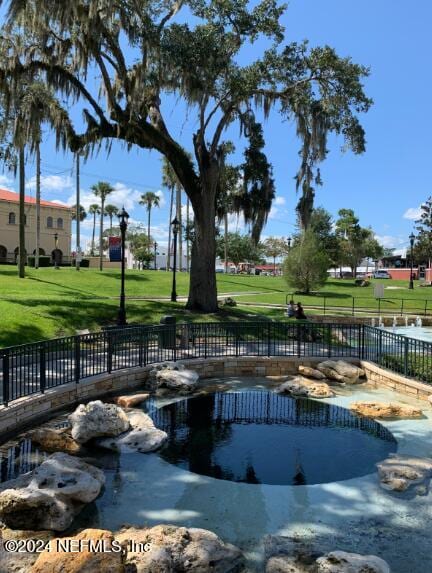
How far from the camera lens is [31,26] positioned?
15859mm

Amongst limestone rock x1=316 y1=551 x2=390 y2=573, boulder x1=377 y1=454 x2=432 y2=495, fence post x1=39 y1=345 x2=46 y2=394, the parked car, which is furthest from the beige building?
limestone rock x1=316 y1=551 x2=390 y2=573

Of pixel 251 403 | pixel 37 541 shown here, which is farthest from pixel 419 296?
pixel 37 541

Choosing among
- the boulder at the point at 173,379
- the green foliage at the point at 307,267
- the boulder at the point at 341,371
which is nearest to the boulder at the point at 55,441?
the boulder at the point at 173,379

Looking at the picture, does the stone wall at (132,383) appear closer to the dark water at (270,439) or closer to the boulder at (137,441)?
the boulder at (137,441)

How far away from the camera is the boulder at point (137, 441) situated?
316 inches

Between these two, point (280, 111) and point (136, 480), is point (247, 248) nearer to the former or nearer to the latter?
point (280, 111)

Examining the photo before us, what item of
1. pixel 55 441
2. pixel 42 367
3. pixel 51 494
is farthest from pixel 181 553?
pixel 42 367

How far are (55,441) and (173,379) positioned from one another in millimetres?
4309

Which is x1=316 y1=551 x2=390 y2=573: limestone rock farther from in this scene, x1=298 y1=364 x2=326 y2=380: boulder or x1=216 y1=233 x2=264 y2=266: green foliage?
x1=216 y1=233 x2=264 y2=266: green foliage

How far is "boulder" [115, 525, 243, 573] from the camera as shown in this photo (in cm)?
447

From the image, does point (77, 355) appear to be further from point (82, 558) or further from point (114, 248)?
point (114, 248)

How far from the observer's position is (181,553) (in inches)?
185

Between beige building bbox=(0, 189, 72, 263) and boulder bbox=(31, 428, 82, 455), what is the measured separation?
181 ft

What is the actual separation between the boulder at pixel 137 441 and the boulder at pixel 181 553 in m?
2.89
